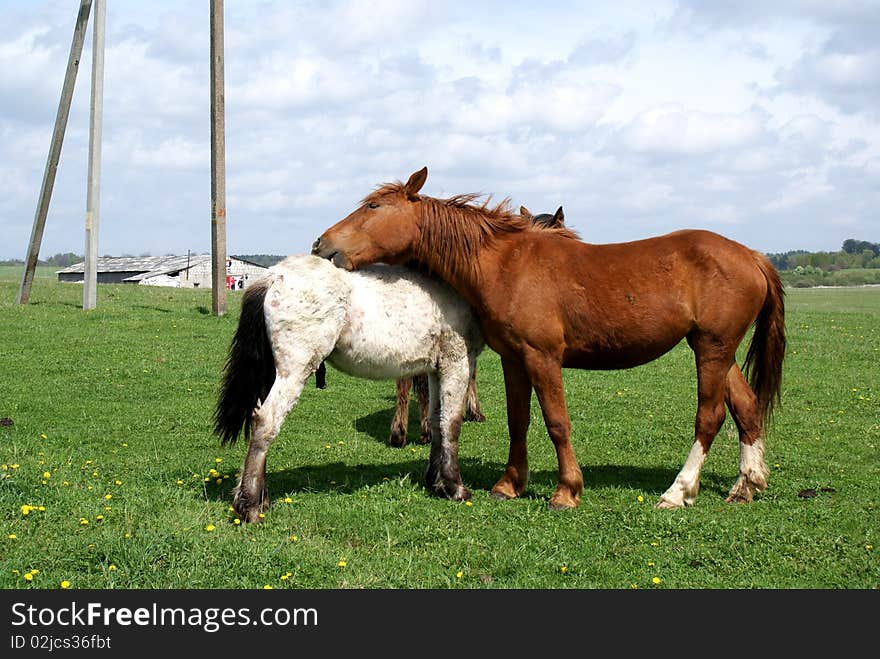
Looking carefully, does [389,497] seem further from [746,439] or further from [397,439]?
[746,439]

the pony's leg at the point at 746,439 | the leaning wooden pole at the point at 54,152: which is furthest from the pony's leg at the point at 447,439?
the leaning wooden pole at the point at 54,152

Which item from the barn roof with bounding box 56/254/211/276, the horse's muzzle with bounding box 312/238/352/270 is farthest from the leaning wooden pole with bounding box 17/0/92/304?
the barn roof with bounding box 56/254/211/276

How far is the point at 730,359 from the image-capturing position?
22.2ft

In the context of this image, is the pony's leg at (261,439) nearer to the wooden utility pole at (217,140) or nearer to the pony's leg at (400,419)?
the pony's leg at (400,419)

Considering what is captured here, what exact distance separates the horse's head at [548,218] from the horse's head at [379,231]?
1.10 metres

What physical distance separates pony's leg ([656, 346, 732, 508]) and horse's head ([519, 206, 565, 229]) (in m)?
1.75

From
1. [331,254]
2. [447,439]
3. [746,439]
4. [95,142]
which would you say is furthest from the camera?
[95,142]

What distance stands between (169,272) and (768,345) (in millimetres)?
49182

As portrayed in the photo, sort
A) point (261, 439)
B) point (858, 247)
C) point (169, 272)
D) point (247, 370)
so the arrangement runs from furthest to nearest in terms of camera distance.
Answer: point (858, 247), point (169, 272), point (247, 370), point (261, 439)

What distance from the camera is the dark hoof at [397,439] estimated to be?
921 centimetres

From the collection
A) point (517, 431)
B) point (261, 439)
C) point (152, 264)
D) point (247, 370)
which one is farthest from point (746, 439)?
point (152, 264)

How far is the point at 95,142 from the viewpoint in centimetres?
1955

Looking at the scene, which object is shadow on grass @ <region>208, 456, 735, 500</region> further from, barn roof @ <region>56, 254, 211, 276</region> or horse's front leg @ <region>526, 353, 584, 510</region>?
barn roof @ <region>56, 254, 211, 276</region>

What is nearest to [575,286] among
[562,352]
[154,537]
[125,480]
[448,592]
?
[562,352]
